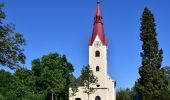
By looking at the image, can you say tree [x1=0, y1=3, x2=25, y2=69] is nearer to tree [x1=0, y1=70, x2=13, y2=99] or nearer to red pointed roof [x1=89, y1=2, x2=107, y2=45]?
tree [x1=0, y1=70, x2=13, y2=99]

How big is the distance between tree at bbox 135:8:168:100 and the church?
16.1 metres

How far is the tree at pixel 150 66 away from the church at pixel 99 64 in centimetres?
1608

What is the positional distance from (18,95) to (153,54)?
2086 cm

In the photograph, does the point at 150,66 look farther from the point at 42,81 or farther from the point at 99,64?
the point at 99,64

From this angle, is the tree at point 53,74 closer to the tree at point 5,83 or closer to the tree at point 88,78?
the tree at point 88,78

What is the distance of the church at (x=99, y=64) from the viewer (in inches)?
2805

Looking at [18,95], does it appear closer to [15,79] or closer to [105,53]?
[15,79]

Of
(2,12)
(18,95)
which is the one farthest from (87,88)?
(2,12)

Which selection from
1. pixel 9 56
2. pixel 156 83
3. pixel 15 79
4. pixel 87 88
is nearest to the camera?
pixel 9 56

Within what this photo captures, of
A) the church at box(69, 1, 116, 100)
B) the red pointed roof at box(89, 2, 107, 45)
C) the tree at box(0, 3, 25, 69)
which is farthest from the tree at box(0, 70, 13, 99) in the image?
the tree at box(0, 3, 25, 69)

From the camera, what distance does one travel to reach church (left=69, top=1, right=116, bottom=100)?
7125 centimetres

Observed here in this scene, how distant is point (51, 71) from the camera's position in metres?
60.7

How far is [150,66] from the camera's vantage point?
176 ft

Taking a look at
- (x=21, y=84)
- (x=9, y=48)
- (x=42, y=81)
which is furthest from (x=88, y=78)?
(x=9, y=48)
